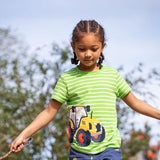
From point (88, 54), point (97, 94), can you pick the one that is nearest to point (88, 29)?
point (88, 54)

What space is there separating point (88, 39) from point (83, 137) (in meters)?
0.70

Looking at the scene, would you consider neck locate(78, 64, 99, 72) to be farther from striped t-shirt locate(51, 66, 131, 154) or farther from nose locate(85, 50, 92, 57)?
nose locate(85, 50, 92, 57)

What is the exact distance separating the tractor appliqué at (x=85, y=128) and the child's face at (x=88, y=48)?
1.11 ft

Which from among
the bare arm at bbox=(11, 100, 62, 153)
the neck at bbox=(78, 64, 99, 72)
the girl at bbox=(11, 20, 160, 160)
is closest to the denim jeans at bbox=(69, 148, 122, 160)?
the girl at bbox=(11, 20, 160, 160)

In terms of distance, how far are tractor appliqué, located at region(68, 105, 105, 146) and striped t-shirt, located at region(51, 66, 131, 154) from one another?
2 cm

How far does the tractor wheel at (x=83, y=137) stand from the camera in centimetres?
262

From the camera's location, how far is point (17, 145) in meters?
2.67

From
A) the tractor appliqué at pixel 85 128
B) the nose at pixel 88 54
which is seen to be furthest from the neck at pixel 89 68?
the tractor appliqué at pixel 85 128

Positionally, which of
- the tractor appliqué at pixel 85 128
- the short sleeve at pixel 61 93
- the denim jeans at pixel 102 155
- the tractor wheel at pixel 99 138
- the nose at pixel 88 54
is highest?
the nose at pixel 88 54

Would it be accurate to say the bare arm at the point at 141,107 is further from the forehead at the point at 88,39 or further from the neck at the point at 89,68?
the forehead at the point at 88,39

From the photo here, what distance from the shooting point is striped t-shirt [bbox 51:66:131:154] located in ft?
8.65

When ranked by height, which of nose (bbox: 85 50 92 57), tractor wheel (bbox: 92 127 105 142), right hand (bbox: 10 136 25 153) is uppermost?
nose (bbox: 85 50 92 57)

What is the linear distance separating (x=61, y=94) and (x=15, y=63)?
3.45m

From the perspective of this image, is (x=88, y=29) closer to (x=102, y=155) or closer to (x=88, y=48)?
(x=88, y=48)
